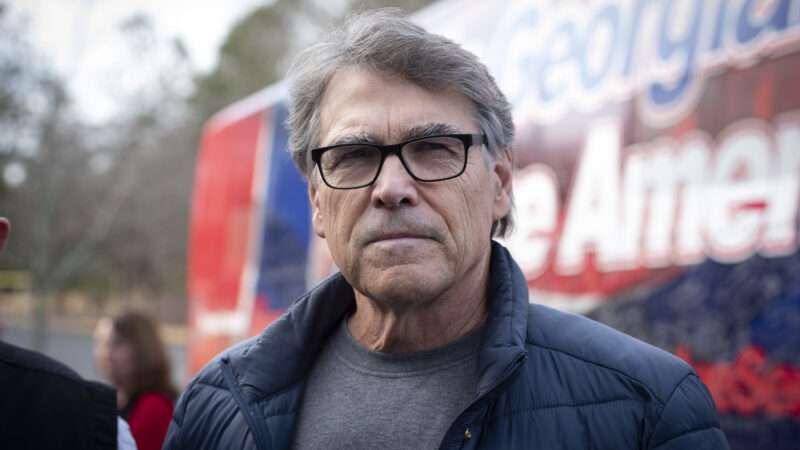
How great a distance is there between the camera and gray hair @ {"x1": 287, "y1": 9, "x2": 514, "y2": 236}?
5.84ft

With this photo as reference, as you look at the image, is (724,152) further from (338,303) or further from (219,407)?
(219,407)

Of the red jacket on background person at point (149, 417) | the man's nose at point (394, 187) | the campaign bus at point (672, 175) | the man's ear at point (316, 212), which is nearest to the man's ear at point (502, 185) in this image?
the man's nose at point (394, 187)

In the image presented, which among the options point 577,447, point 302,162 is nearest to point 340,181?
point 302,162

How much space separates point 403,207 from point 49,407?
0.83 m

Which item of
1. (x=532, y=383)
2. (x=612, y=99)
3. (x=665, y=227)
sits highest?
(x=612, y=99)

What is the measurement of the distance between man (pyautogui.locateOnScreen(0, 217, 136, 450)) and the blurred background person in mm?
1969

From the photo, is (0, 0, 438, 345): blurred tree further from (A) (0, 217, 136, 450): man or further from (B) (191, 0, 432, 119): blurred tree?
(A) (0, 217, 136, 450): man

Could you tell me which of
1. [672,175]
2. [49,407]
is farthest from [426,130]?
[672,175]

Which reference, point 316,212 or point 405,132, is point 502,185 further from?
point 316,212

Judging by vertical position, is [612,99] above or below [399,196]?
above

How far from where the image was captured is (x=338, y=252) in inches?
72.6

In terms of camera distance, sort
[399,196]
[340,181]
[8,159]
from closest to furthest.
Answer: [399,196], [340,181], [8,159]

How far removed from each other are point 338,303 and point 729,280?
4.74ft

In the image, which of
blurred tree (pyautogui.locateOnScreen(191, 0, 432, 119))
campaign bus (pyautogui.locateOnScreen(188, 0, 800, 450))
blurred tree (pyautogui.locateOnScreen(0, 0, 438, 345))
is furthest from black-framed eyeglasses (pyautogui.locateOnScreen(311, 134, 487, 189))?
blurred tree (pyautogui.locateOnScreen(191, 0, 432, 119))
